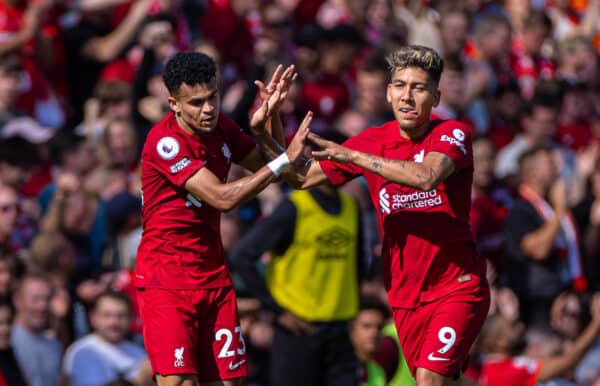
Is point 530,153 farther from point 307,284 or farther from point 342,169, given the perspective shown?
point 342,169

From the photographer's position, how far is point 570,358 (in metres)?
11.8

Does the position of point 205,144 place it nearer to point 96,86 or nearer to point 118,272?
point 118,272

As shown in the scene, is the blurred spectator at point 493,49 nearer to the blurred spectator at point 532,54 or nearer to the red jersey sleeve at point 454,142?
the blurred spectator at point 532,54

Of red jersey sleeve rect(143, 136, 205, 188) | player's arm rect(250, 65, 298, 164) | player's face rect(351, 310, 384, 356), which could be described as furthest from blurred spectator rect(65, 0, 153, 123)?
red jersey sleeve rect(143, 136, 205, 188)

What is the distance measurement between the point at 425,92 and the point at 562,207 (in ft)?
17.0

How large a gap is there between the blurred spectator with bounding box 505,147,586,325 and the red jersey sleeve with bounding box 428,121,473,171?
462cm

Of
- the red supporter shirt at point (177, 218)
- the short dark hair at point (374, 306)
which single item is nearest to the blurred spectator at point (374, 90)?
the short dark hair at point (374, 306)

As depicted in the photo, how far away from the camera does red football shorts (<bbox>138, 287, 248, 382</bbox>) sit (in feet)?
27.9

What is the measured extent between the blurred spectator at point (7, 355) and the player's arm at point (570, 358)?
408 centimetres

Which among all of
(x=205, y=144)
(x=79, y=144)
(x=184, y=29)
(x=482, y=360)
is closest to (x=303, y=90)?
(x=184, y=29)

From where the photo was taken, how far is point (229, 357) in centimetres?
866

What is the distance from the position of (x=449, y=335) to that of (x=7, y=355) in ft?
13.1

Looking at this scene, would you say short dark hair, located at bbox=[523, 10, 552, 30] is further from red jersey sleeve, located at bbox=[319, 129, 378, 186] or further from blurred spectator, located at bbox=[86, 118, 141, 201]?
red jersey sleeve, located at bbox=[319, 129, 378, 186]

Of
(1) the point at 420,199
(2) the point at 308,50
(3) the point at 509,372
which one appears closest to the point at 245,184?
(1) the point at 420,199
